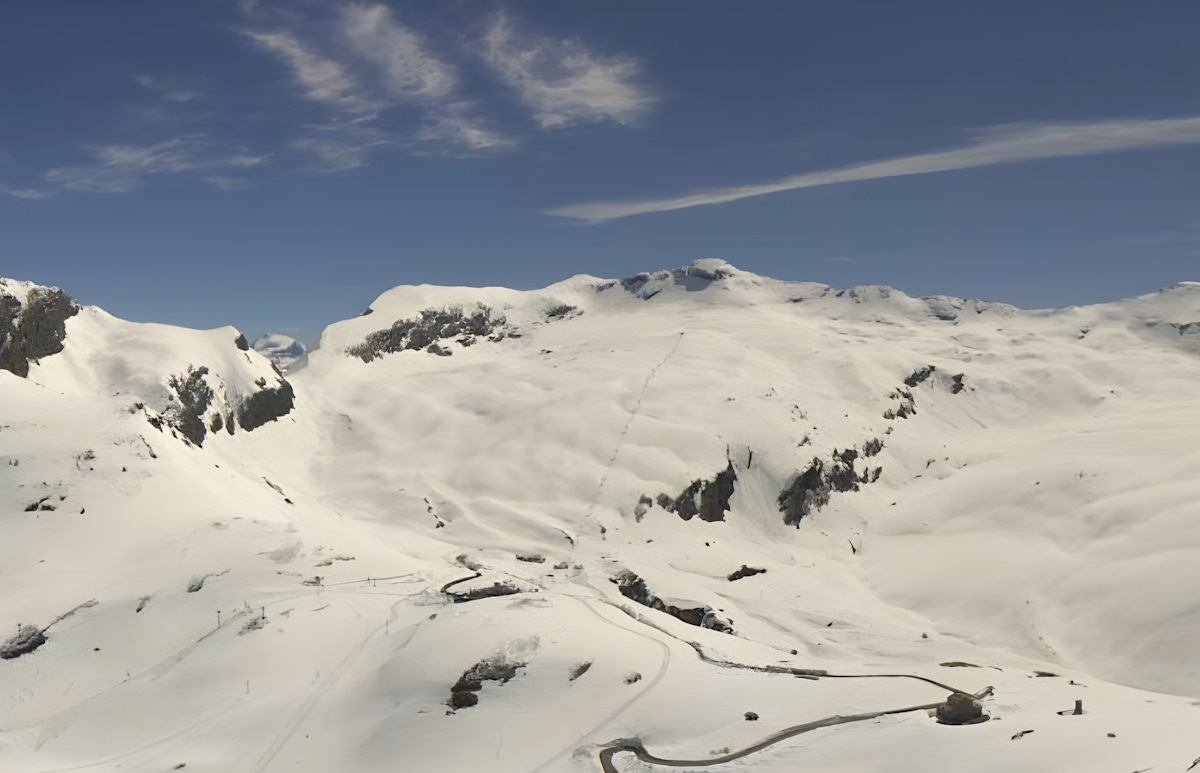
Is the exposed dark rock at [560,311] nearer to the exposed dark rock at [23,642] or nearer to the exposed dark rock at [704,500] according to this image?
the exposed dark rock at [704,500]

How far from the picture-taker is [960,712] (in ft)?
60.0

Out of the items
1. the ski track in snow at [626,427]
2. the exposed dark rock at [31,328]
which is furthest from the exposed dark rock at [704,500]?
the exposed dark rock at [31,328]

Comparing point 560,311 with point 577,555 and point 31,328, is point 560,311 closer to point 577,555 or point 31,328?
point 577,555

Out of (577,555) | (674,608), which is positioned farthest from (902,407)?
(674,608)

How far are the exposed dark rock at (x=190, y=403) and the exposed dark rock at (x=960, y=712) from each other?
1857 inches

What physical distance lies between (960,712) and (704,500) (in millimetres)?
42082

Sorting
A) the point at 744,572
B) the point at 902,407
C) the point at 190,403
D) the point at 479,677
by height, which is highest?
the point at 902,407

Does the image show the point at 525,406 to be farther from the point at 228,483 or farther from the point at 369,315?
the point at 369,315

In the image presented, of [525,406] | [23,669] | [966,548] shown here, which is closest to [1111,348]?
[966,548]

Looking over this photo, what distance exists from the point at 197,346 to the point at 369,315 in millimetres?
44618

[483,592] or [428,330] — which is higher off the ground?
[428,330]

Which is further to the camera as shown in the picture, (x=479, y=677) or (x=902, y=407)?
(x=902, y=407)

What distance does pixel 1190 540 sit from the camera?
136 ft

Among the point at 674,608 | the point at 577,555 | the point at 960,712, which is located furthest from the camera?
the point at 577,555
